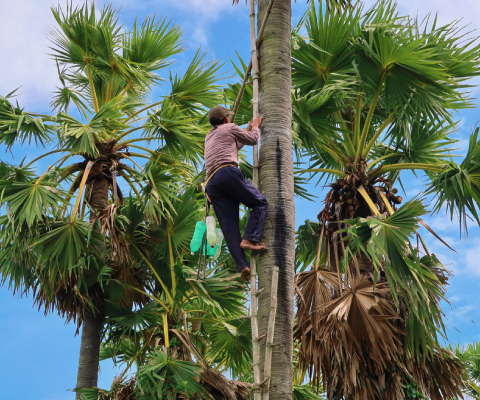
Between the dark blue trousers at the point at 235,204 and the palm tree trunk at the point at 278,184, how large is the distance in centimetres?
9

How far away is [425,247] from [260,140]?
564cm

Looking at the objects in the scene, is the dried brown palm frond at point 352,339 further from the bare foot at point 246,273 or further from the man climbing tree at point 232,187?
the bare foot at point 246,273

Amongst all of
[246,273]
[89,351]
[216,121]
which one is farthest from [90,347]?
[246,273]

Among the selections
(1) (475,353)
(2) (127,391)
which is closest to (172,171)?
(2) (127,391)

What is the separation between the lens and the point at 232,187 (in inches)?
262

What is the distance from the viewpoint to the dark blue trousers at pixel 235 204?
6.11 metres

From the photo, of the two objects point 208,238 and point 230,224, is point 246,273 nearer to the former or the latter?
point 230,224

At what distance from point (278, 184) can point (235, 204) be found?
2.62 ft

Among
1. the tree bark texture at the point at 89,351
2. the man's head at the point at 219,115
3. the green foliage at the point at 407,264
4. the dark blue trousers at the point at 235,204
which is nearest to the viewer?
the dark blue trousers at the point at 235,204

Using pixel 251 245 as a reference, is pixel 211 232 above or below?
above

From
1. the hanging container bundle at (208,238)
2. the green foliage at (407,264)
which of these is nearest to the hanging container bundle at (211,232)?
the hanging container bundle at (208,238)

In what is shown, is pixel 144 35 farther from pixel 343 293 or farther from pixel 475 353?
pixel 475 353

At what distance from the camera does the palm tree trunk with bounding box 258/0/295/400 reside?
223 inches

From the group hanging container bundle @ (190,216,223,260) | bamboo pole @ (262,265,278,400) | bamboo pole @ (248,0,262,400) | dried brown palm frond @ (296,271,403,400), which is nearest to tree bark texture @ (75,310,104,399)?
dried brown palm frond @ (296,271,403,400)
